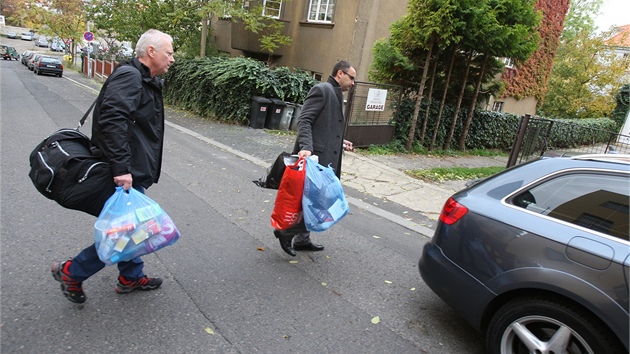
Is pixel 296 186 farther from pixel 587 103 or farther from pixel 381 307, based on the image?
pixel 587 103

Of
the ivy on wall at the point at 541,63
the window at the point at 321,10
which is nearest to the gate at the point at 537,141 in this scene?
the ivy on wall at the point at 541,63

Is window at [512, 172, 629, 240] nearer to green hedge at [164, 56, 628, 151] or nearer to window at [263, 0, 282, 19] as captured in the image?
green hedge at [164, 56, 628, 151]

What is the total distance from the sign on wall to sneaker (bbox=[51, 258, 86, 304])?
8507 millimetres

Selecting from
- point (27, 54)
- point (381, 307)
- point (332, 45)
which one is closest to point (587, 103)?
point (332, 45)

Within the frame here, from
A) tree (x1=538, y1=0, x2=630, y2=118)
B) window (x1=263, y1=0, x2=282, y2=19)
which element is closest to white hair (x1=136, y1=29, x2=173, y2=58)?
window (x1=263, y1=0, x2=282, y2=19)

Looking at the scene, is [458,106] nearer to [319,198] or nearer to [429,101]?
[429,101]

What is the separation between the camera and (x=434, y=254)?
310 centimetres

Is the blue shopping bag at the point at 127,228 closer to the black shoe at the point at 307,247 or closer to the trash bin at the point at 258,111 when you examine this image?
the black shoe at the point at 307,247

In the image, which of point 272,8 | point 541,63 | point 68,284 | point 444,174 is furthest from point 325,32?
point 68,284

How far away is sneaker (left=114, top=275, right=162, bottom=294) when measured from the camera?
9.98 feet

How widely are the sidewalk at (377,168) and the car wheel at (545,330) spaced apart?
2.80 metres

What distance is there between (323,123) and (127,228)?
2033mm

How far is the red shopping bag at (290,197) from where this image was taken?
351cm

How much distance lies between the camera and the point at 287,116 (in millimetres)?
13133
